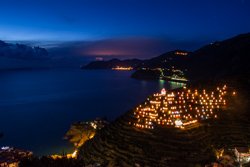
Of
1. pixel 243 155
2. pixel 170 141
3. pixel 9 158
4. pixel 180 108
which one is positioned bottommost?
pixel 9 158

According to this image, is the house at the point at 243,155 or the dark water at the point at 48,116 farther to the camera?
the dark water at the point at 48,116

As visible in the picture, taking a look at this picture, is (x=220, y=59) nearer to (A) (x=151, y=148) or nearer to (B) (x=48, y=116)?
(B) (x=48, y=116)

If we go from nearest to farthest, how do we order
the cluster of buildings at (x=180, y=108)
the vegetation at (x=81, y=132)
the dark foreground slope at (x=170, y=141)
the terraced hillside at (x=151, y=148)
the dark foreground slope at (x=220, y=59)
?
the terraced hillside at (x=151, y=148) → the dark foreground slope at (x=170, y=141) → the cluster of buildings at (x=180, y=108) → the vegetation at (x=81, y=132) → the dark foreground slope at (x=220, y=59)

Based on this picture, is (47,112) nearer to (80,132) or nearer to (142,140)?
(80,132)

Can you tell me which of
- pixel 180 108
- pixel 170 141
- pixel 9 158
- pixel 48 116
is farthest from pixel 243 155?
pixel 48 116

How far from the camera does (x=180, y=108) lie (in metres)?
20.1

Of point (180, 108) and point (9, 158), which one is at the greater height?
point (180, 108)

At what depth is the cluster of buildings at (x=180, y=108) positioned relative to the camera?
19.0m

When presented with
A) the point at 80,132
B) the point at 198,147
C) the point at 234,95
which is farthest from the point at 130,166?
the point at 80,132

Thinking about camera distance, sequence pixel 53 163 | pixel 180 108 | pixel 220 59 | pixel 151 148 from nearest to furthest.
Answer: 1. pixel 53 163
2. pixel 151 148
3. pixel 180 108
4. pixel 220 59

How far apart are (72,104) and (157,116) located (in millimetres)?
55500

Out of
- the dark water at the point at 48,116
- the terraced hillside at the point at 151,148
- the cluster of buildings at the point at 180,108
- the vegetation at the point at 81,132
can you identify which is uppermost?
the cluster of buildings at the point at 180,108

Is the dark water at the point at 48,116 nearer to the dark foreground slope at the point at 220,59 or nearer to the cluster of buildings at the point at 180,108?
the cluster of buildings at the point at 180,108

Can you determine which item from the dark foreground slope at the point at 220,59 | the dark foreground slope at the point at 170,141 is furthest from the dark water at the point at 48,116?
the dark foreground slope at the point at 220,59
